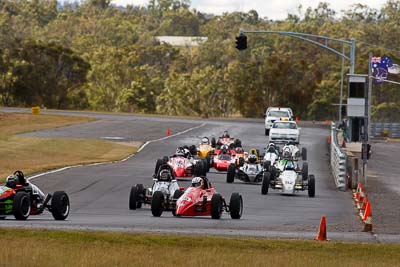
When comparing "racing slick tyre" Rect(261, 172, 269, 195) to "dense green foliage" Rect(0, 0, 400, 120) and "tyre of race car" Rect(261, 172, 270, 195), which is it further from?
"dense green foliage" Rect(0, 0, 400, 120)

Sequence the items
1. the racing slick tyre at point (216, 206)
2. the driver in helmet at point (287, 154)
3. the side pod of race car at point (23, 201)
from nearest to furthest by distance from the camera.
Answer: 1. the side pod of race car at point (23, 201)
2. the racing slick tyre at point (216, 206)
3. the driver in helmet at point (287, 154)

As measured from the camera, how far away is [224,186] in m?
39.3

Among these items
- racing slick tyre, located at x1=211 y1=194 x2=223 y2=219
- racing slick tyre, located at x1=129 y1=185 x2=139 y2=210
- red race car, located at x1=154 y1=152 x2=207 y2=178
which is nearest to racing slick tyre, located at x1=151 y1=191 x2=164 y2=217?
racing slick tyre, located at x1=211 y1=194 x2=223 y2=219

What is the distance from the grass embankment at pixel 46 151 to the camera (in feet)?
163

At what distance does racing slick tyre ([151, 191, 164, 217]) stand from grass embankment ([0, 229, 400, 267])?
17.2 ft

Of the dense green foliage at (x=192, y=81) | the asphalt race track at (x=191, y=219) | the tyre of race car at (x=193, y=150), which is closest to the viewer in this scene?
the asphalt race track at (x=191, y=219)

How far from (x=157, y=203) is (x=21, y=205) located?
13.3 feet

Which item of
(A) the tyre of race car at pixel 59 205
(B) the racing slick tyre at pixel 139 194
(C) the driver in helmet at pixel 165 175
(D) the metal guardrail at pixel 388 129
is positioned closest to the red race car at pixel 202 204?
(C) the driver in helmet at pixel 165 175

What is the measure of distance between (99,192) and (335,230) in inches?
478

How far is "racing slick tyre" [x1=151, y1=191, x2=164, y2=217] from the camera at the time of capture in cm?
2664

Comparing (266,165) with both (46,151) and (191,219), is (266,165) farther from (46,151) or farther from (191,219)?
(46,151)

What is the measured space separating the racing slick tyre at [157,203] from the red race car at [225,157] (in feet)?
58.5

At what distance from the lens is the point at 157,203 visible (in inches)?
1050

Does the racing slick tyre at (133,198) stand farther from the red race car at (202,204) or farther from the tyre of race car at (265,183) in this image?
the tyre of race car at (265,183)
